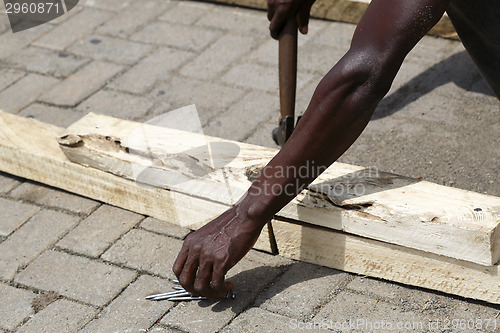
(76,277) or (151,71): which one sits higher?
(151,71)

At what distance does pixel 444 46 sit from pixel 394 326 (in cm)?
Result: 228

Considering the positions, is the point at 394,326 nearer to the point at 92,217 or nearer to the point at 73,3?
the point at 92,217

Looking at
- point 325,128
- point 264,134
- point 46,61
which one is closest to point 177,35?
point 46,61

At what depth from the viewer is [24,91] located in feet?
13.9

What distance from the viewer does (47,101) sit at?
411 centimetres

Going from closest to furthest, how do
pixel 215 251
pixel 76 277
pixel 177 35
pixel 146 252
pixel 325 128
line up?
pixel 325 128 < pixel 215 251 < pixel 76 277 < pixel 146 252 < pixel 177 35

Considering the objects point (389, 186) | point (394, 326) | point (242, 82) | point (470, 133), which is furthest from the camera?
point (242, 82)

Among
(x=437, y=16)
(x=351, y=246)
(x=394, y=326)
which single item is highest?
(x=437, y=16)

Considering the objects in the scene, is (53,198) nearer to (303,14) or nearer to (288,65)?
(288,65)

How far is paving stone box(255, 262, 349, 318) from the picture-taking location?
8.43ft

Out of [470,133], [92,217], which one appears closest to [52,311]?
[92,217]

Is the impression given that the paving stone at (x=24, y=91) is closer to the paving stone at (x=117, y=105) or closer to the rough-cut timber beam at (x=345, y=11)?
the paving stone at (x=117, y=105)

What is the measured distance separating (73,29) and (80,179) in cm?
198

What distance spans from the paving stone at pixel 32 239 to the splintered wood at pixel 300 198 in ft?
0.55
